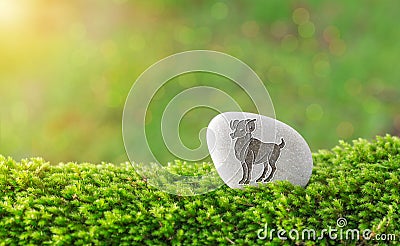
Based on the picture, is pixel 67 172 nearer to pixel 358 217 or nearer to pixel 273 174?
pixel 273 174

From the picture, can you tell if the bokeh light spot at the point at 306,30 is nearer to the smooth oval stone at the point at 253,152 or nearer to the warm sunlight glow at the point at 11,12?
the warm sunlight glow at the point at 11,12

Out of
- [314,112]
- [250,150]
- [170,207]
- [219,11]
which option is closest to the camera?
[170,207]

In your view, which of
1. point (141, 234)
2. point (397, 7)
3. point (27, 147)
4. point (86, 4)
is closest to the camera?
point (141, 234)

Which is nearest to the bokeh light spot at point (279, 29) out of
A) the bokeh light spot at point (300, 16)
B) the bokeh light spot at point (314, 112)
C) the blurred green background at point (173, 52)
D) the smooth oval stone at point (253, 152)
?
the blurred green background at point (173, 52)

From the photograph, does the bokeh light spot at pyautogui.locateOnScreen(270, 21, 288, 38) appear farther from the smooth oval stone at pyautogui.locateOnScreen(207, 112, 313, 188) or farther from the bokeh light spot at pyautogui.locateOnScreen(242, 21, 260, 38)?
the smooth oval stone at pyautogui.locateOnScreen(207, 112, 313, 188)

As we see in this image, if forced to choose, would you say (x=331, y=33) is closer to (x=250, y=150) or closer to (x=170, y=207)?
(x=250, y=150)

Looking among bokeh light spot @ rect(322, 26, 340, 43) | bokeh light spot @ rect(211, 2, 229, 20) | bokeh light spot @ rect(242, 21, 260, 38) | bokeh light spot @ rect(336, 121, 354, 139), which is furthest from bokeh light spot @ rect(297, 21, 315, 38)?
bokeh light spot @ rect(336, 121, 354, 139)

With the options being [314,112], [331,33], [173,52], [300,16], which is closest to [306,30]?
[300,16]

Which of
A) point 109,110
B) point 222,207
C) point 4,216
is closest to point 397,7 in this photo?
point 109,110
